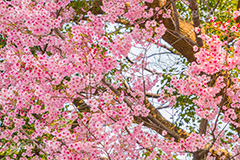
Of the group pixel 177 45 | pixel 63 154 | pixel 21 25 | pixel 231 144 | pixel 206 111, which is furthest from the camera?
pixel 177 45

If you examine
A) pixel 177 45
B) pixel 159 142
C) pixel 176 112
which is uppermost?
pixel 177 45

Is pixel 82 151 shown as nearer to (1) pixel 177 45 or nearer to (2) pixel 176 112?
(2) pixel 176 112

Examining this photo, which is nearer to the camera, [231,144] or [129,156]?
[129,156]

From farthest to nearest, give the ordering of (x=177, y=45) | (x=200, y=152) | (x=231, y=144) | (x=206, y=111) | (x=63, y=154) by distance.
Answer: (x=177, y=45) < (x=231, y=144) < (x=200, y=152) < (x=206, y=111) < (x=63, y=154)

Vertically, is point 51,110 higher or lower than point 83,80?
lower

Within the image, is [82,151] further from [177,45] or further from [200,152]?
[177,45]

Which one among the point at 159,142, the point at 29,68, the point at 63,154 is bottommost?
the point at 63,154

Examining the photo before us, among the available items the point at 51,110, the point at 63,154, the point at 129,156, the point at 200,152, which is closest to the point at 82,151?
the point at 63,154

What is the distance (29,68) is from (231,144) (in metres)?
4.06

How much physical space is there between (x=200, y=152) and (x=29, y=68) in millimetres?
2925

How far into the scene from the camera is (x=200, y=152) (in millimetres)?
4008

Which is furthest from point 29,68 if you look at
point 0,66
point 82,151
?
point 82,151

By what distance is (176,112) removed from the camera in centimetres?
550

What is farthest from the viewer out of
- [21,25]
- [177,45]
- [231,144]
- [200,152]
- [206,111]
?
[177,45]
